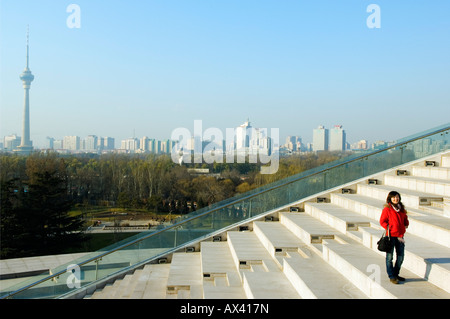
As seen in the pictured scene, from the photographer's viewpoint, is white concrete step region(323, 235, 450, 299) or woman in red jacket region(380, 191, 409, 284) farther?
woman in red jacket region(380, 191, 409, 284)

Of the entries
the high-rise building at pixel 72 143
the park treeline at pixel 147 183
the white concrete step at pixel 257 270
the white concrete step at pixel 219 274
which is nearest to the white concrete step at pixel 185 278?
the white concrete step at pixel 219 274

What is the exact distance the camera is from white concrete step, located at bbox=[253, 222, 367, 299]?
4359mm

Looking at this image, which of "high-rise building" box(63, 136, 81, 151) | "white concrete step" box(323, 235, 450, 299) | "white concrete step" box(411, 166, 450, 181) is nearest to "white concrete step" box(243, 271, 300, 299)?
"white concrete step" box(323, 235, 450, 299)

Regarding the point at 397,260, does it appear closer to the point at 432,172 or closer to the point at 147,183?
the point at 432,172

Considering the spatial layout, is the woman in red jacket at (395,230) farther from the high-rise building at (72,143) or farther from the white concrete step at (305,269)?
the high-rise building at (72,143)

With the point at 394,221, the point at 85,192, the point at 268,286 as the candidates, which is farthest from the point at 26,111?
the point at 394,221

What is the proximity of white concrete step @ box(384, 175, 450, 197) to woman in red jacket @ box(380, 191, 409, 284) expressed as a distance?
3337 mm

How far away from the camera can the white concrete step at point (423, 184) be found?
272 inches

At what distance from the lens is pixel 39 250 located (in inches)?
914

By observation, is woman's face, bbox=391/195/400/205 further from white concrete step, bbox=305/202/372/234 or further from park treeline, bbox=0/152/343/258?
park treeline, bbox=0/152/343/258
